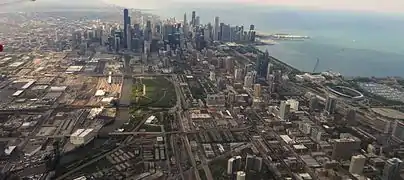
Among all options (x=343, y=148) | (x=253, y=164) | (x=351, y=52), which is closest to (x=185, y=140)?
(x=253, y=164)

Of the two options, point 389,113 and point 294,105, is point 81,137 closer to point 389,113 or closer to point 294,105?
point 294,105

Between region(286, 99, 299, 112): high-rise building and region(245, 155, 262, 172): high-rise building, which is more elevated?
region(286, 99, 299, 112): high-rise building

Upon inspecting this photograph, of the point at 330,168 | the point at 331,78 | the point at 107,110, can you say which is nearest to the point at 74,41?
the point at 107,110

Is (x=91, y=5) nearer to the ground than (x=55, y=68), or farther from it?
farther from it

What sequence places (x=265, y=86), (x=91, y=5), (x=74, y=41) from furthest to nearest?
(x=91, y=5), (x=74, y=41), (x=265, y=86)

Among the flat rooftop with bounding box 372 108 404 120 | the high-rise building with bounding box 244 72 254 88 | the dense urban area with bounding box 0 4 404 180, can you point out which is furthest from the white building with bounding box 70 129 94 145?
the flat rooftop with bounding box 372 108 404 120

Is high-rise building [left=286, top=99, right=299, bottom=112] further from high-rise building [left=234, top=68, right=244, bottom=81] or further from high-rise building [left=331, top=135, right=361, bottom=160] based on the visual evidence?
high-rise building [left=234, top=68, right=244, bottom=81]

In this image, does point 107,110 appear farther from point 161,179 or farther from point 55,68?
point 55,68

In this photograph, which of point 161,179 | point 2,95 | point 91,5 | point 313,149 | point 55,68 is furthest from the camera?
point 91,5
